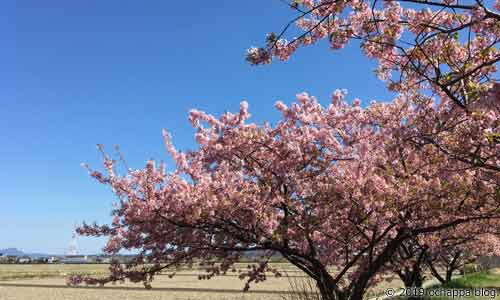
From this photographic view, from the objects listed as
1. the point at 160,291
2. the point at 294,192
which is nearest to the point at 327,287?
the point at 294,192

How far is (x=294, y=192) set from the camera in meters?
8.41

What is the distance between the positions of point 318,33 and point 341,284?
6395mm

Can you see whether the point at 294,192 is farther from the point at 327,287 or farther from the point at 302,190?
the point at 327,287

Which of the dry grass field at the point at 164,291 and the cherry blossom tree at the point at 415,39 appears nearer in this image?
the cherry blossom tree at the point at 415,39

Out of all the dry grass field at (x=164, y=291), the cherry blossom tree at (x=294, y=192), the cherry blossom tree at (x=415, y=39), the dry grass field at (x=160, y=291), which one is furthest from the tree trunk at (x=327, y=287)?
the dry grass field at (x=160, y=291)

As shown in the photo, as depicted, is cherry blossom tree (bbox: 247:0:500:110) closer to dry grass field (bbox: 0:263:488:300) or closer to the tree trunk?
the tree trunk

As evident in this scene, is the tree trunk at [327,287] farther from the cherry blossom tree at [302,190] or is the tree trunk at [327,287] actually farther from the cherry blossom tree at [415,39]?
the cherry blossom tree at [415,39]

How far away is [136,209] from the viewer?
775 centimetres

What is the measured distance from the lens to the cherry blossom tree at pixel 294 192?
301 inches

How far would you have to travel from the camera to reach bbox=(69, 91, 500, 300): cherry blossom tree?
25.1 feet

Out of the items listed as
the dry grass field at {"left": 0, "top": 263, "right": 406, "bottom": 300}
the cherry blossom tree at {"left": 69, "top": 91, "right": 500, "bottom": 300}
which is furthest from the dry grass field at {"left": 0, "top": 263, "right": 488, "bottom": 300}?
the cherry blossom tree at {"left": 69, "top": 91, "right": 500, "bottom": 300}

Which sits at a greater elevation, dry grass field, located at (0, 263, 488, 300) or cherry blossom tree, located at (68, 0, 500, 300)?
cherry blossom tree, located at (68, 0, 500, 300)

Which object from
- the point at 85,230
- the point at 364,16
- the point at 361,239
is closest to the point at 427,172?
the point at 361,239

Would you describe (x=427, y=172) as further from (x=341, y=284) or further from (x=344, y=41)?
(x=344, y=41)
